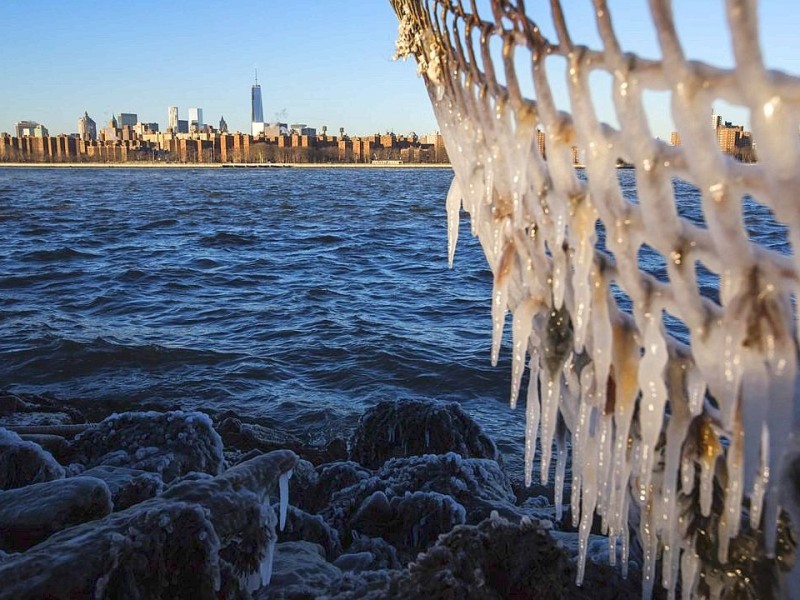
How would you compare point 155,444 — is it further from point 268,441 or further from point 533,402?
point 533,402

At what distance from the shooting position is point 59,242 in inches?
840

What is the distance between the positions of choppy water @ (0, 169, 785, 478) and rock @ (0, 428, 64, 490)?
143 inches

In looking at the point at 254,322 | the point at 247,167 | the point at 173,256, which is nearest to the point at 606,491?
the point at 254,322

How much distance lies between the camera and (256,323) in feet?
40.4

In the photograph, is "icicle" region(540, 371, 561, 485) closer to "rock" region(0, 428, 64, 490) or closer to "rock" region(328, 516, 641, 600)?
"rock" region(328, 516, 641, 600)

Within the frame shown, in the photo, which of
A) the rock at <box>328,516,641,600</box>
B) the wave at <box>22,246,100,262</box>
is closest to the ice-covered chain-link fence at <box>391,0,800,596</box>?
the rock at <box>328,516,641,600</box>

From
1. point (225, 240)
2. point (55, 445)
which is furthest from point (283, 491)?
point (225, 240)

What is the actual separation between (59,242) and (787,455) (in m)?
22.6

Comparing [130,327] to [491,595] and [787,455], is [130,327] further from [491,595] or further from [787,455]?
[787,455]

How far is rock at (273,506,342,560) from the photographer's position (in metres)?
4.29

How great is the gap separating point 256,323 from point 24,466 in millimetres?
7820

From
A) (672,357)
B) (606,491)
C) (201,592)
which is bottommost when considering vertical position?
(201,592)

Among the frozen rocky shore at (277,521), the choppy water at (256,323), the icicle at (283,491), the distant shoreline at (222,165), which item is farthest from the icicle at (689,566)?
the distant shoreline at (222,165)

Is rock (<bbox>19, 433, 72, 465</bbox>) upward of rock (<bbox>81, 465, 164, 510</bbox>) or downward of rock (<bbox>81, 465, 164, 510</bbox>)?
downward
